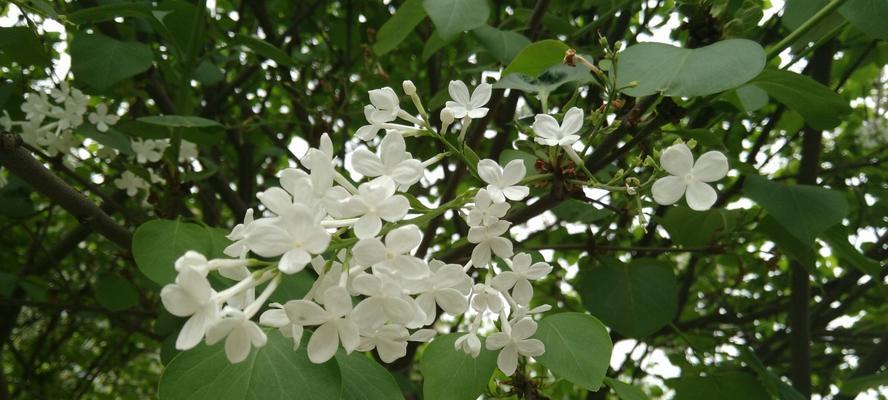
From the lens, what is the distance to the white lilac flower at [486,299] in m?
0.95

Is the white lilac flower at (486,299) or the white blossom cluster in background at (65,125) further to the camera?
the white blossom cluster in background at (65,125)

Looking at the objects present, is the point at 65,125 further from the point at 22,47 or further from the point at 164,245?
the point at 164,245

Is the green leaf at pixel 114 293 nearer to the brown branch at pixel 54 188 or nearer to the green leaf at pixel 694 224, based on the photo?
the brown branch at pixel 54 188

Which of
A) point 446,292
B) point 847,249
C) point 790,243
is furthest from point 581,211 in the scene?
point 446,292

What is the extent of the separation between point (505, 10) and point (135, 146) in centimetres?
132

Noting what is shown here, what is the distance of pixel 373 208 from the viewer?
792mm

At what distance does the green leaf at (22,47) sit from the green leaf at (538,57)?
1.06 meters

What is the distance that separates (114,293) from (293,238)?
187 centimetres

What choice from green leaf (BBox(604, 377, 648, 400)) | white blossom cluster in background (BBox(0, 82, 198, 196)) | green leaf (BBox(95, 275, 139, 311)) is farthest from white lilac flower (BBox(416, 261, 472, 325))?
green leaf (BBox(95, 275, 139, 311))

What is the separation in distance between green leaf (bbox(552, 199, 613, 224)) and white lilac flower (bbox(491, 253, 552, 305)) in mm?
706

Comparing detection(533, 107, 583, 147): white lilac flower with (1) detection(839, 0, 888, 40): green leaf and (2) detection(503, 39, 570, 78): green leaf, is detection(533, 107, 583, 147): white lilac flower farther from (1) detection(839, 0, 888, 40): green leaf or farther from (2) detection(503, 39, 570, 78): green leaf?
(1) detection(839, 0, 888, 40): green leaf

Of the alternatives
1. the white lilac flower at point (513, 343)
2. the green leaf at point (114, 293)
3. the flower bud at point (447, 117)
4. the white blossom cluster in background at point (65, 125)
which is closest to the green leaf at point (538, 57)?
the flower bud at point (447, 117)

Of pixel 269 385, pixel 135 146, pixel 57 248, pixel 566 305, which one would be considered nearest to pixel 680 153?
pixel 269 385

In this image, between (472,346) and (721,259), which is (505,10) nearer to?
(721,259)
